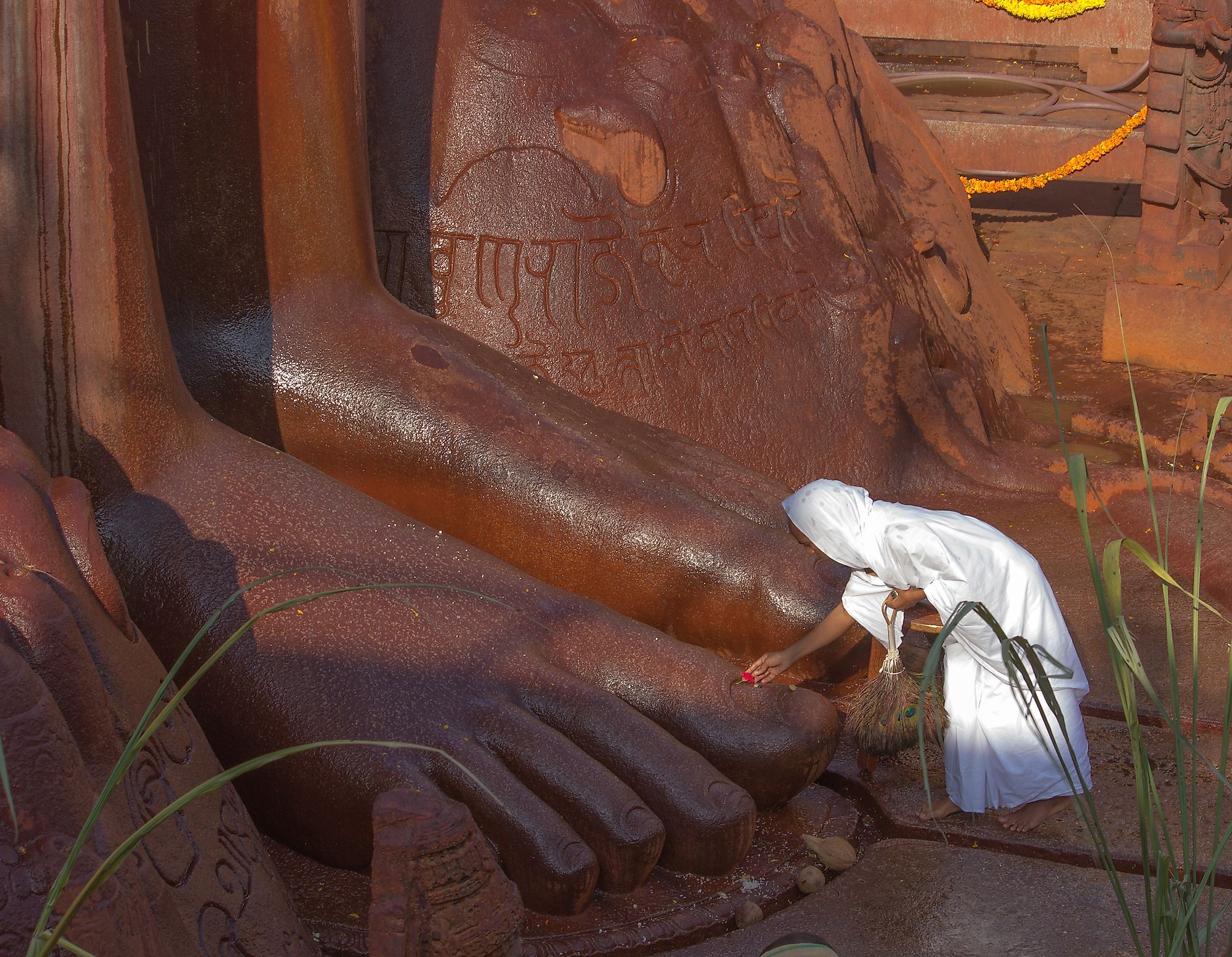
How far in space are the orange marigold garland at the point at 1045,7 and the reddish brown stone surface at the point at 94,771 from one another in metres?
5.57

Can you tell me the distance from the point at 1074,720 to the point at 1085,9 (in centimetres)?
486

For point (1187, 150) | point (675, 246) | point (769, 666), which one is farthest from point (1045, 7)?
point (769, 666)

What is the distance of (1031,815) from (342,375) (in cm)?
149

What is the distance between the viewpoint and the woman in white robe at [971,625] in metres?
2.58

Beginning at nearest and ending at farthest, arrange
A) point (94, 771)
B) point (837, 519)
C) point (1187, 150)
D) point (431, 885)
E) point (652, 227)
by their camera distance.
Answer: point (431, 885) → point (94, 771) → point (837, 519) → point (652, 227) → point (1187, 150)

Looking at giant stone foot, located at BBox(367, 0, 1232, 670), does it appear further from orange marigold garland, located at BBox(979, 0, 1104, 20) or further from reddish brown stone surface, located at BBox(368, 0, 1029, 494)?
orange marigold garland, located at BBox(979, 0, 1104, 20)

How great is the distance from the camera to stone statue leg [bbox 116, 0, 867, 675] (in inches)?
114

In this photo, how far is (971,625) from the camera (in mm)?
2602

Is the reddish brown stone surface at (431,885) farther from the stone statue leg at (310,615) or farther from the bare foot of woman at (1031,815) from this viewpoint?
the bare foot of woman at (1031,815)

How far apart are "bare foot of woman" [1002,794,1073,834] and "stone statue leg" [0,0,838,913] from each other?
0.37m

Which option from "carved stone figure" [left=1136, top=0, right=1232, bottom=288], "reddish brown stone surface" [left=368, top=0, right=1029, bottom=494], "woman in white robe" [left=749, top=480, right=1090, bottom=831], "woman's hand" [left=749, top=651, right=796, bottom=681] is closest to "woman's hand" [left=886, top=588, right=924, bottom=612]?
"woman in white robe" [left=749, top=480, right=1090, bottom=831]

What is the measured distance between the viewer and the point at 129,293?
2.52 meters

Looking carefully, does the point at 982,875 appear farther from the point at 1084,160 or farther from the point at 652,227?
the point at 1084,160

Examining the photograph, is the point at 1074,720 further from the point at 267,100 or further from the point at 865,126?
the point at 865,126
